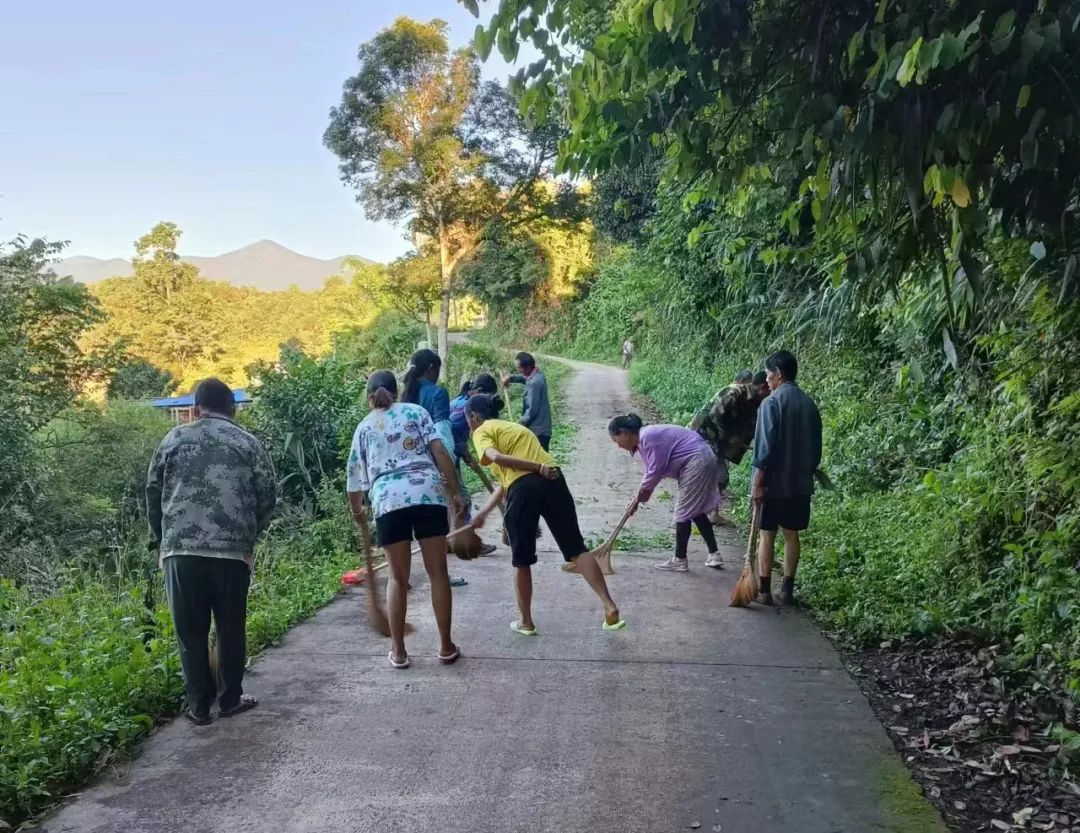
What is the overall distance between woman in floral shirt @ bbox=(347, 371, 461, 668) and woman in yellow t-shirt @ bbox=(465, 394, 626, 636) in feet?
1.36

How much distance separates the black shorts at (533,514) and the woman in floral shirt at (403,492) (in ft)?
1.41

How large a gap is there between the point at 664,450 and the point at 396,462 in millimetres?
2842

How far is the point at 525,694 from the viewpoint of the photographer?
495 centimetres

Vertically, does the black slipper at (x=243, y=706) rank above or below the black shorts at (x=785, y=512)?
below

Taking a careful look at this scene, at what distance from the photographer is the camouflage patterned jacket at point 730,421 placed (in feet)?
29.6

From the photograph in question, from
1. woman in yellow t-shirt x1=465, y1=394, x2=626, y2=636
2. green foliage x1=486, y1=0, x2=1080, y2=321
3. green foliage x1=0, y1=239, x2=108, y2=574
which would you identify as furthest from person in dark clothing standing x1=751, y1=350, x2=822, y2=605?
green foliage x1=0, y1=239, x2=108, y2=574

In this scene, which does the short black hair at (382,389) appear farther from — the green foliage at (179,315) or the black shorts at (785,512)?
the green foliage at (179,315)

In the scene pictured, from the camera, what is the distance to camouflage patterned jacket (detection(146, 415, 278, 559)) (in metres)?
4.64

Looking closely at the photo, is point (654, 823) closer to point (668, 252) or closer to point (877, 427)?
point (877, 427)

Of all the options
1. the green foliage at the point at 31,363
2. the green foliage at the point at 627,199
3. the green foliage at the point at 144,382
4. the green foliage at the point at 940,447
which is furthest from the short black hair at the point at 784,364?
Answer: the green foliage at the point at 144,382

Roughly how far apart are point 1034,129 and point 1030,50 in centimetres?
32

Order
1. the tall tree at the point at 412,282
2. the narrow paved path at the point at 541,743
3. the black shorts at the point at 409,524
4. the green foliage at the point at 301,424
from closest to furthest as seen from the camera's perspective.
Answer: the narrow paved path at the point at 541,743 < the black shorts at the point at 409,524 < the green foliage at the point at 301,424 < the tall tree at the point at 412,282

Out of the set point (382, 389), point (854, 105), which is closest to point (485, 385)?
point (382, 389)

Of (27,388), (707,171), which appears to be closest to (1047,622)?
(707,171)
